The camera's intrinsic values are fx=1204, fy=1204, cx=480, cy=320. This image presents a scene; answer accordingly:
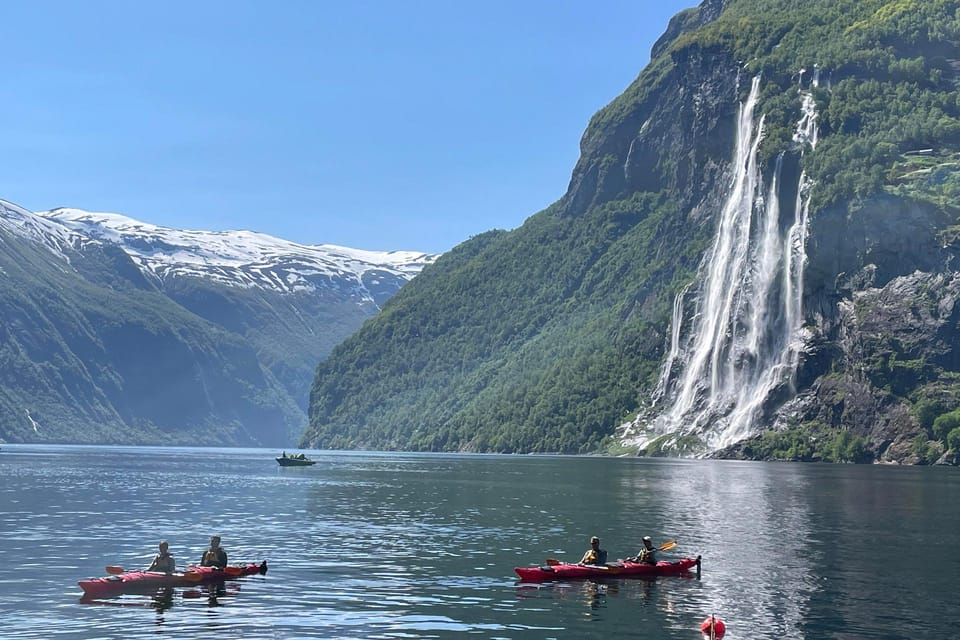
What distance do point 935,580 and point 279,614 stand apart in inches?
1307

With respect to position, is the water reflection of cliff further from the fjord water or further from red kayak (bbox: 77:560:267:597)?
red kayak (bbox: 77:560:267:597)

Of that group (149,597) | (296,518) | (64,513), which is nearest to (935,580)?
(149,597)

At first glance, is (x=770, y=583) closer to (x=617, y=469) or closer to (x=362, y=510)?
(x=362, y=510)

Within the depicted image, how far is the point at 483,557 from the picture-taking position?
7075cm

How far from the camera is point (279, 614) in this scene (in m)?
50.7

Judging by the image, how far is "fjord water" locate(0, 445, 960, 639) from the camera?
49.2 metres

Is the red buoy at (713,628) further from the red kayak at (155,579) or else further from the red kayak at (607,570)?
the red kayak at (155,579)

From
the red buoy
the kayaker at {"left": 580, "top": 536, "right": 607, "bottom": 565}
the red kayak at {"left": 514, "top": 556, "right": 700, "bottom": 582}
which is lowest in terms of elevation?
the red buoy

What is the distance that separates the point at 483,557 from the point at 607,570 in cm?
1121

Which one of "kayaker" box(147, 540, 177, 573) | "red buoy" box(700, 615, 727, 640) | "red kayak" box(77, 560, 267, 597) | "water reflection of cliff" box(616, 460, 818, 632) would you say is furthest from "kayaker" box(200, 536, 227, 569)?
"red buoy" box(700, 615, 727, 640)

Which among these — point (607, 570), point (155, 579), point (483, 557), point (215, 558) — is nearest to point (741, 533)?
point (483, 557)

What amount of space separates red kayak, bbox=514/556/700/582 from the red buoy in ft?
43.4

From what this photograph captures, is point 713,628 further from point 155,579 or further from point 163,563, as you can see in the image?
point 163,563

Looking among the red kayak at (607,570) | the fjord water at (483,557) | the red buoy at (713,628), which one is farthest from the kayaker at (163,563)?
the red buoy at (713,628)
